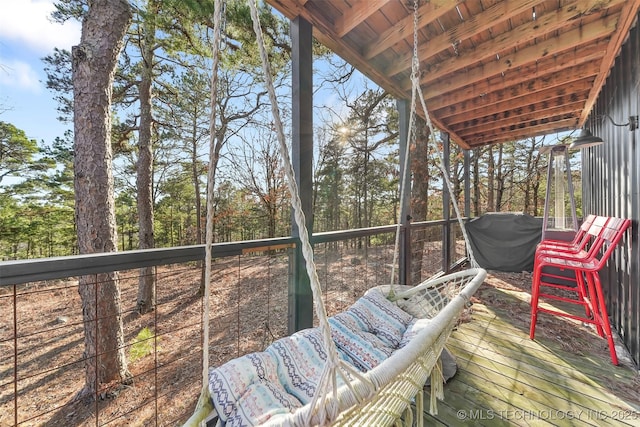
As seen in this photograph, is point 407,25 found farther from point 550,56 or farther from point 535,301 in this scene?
point 535,301

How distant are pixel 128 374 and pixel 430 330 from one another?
354cm

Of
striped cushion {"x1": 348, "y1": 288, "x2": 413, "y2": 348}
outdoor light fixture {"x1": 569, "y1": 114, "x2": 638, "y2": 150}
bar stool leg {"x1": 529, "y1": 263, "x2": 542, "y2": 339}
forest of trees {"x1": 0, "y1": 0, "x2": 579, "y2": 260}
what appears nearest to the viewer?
striped cushion {"x1": 348, "y1": 288, "x2": 413, "y2": 348}

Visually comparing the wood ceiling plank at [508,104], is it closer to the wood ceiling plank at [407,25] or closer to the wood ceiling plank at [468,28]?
the wood ceiling plank at [468,28]

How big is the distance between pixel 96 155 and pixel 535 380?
14.1ft

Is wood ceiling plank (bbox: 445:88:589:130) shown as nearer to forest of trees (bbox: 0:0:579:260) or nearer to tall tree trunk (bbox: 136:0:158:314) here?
forest of trees (bbox: 0:0:579:260)

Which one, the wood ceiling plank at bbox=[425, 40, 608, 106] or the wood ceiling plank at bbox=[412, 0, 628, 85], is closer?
the wood ceiling plank at bbox=[412, 0, 628, 85]

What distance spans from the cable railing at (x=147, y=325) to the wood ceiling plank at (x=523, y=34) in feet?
5.88

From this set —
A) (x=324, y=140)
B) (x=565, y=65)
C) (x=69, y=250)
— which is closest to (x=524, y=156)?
(x=324, y=140)

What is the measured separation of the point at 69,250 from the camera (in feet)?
26.4

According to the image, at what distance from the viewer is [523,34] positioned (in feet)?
6.79

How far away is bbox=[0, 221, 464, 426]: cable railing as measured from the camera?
3.73 ft

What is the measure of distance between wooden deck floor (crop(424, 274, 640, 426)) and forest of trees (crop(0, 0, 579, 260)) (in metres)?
2.20

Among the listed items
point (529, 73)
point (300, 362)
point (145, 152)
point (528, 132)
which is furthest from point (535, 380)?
point (145, 152)

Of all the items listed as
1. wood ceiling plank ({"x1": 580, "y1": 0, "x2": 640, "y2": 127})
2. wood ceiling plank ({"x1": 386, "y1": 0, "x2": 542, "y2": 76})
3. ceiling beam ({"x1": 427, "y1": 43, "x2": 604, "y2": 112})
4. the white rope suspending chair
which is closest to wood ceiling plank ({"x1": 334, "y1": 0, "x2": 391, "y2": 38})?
wood ceiling plank ({"x1": 386, "y1": 0, "x2": 542, "y2": 76})
